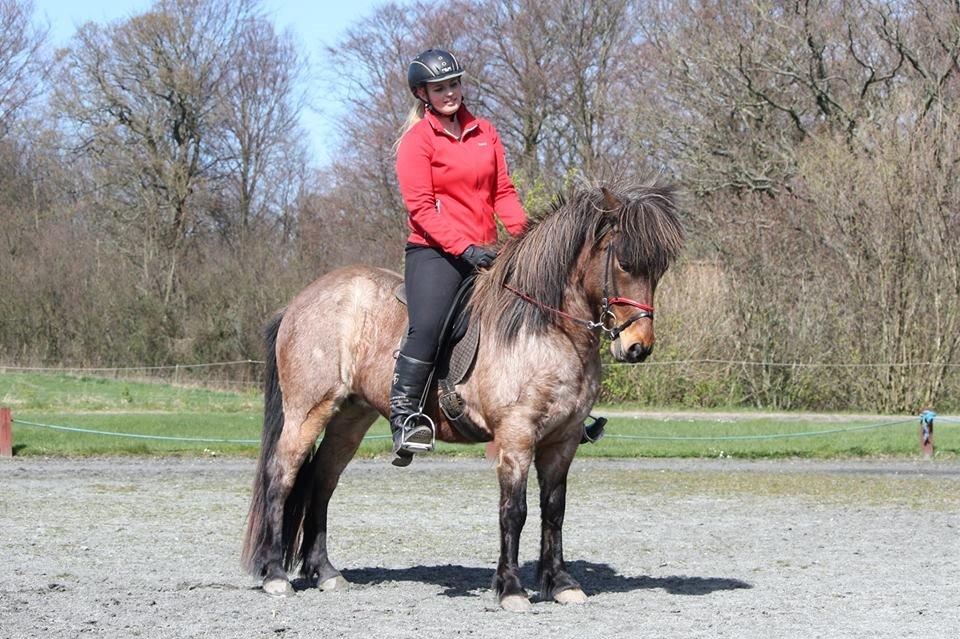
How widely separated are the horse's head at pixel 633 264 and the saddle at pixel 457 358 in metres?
0.82

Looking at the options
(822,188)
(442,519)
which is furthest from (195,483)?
(822,188)

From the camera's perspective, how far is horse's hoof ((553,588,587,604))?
6.87 meters

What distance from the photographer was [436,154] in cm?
699

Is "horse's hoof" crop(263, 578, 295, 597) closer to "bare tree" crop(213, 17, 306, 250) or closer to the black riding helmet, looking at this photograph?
the black riding helmet

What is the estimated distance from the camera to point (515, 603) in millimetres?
6664

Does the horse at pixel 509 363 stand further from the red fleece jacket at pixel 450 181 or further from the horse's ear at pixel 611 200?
the red fleece jacket at pixel 450 181

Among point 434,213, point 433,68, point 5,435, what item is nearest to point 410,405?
point 434,213

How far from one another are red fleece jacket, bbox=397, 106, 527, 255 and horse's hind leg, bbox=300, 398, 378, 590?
1337mm

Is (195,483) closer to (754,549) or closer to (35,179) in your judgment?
(754,549)

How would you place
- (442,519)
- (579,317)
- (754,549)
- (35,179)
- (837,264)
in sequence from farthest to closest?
1. (35,179)
2. (837,264)
3. (442,519)
4. (754,549)
5. (579,317)

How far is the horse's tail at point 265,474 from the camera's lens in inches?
297

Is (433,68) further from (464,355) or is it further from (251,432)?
(251,432)

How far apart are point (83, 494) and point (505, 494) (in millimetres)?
6824

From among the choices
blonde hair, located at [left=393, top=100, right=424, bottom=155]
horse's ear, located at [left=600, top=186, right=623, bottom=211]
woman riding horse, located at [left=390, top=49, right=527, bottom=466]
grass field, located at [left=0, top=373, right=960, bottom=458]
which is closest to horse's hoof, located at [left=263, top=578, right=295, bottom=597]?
woman riding horse, located at [left=390, top=49, right=527, bottom=466]
